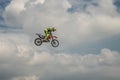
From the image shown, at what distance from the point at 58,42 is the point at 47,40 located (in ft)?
11.7

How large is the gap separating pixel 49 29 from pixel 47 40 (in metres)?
7.91

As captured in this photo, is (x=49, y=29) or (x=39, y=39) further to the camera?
(x=39, y=39)

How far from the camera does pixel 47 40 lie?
126500 millimetres

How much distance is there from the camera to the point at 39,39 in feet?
422

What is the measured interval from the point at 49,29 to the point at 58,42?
28.8 ft

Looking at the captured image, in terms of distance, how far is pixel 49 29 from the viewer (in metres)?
119

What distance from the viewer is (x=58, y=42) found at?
127 m

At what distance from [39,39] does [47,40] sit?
11.5 ft

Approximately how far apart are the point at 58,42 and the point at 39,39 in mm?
6571
